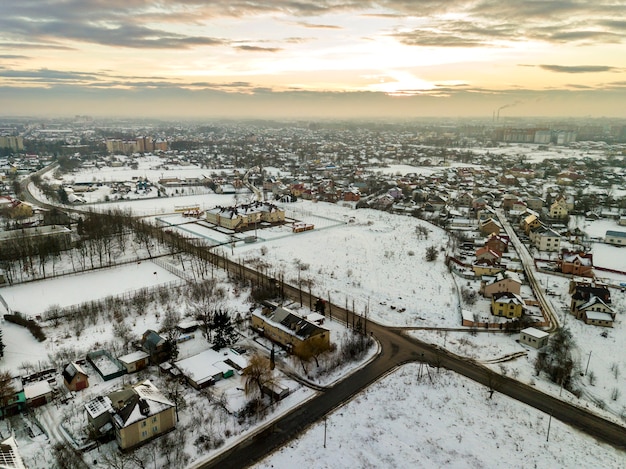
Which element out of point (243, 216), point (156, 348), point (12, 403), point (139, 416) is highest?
point (243, 216)

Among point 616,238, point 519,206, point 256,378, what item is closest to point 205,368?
point 256,378

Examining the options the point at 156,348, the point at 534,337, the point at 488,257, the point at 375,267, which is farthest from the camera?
the point at 375,267

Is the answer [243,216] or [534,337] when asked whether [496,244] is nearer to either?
[534,337]

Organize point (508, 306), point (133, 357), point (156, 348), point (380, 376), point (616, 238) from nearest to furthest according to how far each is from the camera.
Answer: point (380, 376), point (133, 357), point (156, 348), point (508, 306), point (616, 238)

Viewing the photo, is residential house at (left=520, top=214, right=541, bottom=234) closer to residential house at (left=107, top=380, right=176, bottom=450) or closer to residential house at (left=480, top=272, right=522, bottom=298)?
residential house at (left=480, top=272, right=522, bottom=298)

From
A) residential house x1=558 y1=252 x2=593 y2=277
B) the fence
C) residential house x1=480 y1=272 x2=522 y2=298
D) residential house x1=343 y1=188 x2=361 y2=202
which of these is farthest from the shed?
residential house x1=343 y1=188 x2=361 y2=202

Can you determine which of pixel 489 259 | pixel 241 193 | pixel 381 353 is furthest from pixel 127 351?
pixel 241 193

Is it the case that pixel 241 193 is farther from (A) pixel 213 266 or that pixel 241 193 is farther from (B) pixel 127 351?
(B) pixel 127 351

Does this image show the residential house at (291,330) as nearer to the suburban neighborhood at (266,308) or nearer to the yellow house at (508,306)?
the suburban neighborhood at (266,308)
